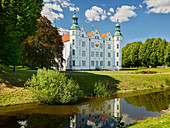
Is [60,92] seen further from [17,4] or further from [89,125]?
[17,4]

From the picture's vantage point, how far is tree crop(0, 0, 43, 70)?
1616cm

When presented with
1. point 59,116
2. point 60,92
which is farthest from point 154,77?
point 59,116

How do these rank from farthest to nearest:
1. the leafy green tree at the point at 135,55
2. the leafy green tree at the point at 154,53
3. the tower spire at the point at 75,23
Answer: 1. the leafy green tree at the point at 135,55
2. the leafy green tree at the point at 154,53
3. the tower spire at the point at 75,23

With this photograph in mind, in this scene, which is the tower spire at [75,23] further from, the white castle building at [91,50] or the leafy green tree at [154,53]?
the leafy green tree at [154,53]

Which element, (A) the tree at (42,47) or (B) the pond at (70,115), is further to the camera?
(A) the tree at (42,47)

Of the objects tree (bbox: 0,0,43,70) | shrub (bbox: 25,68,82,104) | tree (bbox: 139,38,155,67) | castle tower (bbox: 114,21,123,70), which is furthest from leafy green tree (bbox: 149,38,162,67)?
tree (bbox: 0,0,43,70)

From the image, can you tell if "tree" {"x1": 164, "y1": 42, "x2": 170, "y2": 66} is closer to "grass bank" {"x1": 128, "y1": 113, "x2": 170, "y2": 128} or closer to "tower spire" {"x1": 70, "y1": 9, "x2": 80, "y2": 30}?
"tower spire" {"x1": 70, "y1": 9, "x2": 80, "y2": 30}

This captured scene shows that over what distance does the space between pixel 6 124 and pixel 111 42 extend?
46.5 metres

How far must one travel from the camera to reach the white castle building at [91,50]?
151 ft

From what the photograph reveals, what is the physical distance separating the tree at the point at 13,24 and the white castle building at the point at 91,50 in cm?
2766

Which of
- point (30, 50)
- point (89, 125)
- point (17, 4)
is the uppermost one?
point (17, 4)

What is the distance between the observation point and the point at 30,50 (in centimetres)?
2977

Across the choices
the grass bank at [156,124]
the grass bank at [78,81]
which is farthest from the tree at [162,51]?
the grass bank at [156,124]

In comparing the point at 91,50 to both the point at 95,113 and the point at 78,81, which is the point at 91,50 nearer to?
the point at 78,81
